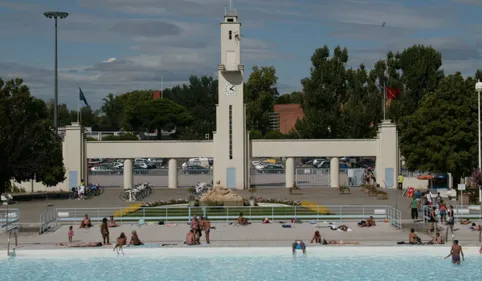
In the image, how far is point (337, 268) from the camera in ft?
92.5

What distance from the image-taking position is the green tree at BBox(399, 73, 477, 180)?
2099 inches

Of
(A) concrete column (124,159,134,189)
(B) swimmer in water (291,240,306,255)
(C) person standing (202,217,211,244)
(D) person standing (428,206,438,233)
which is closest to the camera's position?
(B) swimmer in water (291,240,306,255)

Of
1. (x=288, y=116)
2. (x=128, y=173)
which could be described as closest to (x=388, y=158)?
(x=128, y=173)

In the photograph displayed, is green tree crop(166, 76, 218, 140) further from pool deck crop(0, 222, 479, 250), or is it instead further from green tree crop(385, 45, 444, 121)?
pool deck crop(0, 222, 479, 250)

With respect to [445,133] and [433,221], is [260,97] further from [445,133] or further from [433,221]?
[433,221]

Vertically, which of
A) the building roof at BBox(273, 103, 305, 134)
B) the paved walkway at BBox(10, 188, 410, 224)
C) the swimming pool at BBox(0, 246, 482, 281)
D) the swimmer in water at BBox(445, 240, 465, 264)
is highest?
the building roof at BBox(273, 103, 305, 134)

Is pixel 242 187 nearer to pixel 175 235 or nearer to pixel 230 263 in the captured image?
pixel 175 235

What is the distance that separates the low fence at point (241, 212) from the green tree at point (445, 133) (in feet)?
38.5

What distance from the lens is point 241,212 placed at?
3825cm

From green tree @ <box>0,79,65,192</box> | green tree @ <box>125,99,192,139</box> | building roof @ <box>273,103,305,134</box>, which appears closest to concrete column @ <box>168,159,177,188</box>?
green tree @ <box>0,79,65,192</box>

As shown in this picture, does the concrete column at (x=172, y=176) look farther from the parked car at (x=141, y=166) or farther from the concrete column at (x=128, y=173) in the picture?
the parked car at (x=141, y=166)

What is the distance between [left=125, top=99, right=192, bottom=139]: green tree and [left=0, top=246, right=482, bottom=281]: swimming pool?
102m

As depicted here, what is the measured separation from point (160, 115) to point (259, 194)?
78.6 metres

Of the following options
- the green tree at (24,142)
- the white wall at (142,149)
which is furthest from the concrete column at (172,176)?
the green tree at (24,142)
